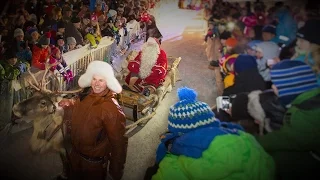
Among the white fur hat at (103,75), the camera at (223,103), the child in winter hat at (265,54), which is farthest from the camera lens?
the white fur hat at (103,75)

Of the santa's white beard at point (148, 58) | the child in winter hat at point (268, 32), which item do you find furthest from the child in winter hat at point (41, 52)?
the child in winter hat at point (268, 32)

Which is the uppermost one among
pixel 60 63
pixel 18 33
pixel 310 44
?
pixel 310 44

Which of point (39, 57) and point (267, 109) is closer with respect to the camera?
point (267, 109)

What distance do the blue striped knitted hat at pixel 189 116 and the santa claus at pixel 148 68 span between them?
0.64 meters

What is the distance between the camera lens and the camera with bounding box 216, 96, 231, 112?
2.29m

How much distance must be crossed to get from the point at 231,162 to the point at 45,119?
1.93m

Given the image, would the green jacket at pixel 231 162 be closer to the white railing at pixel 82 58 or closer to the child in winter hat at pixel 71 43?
the white railing at pixel 82 58

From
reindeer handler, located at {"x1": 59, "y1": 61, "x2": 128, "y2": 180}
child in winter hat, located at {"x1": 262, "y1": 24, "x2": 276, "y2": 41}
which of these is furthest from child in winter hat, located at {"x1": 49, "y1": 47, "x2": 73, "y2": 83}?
child in winter hat, located at {"x1": 262, "y1": 24, "x2": 276, "y2": 41}

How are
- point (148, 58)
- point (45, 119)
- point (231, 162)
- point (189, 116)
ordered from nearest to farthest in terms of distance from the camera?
point (231, 162) < point (189, 116) < point (148, 58) < point (45, 119)

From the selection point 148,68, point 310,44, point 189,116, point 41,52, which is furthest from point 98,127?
point 310,44

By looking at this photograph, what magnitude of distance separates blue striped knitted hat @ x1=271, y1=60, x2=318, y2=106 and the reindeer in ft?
6.05

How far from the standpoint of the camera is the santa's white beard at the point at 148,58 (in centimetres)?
262

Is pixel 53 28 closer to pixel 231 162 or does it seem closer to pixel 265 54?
pixel 265 54

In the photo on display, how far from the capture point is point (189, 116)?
1.97 meters
